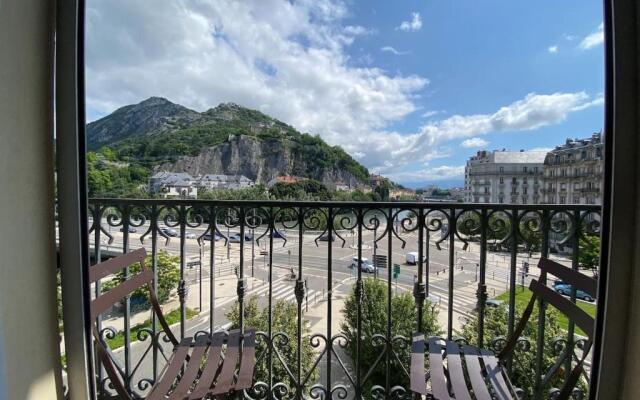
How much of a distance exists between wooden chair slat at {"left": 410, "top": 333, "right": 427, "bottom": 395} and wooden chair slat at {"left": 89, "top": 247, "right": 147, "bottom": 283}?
4.72ft

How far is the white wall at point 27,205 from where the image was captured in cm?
78

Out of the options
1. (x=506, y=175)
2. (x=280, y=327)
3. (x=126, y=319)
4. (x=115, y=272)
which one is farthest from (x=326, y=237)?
(x=280, y=327)

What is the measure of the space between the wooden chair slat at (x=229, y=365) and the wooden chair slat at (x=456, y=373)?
990mm

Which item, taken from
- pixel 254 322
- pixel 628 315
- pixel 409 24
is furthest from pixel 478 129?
pixel 628 315

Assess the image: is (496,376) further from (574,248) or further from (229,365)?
(229,365)

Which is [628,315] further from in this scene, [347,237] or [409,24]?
[409,24]

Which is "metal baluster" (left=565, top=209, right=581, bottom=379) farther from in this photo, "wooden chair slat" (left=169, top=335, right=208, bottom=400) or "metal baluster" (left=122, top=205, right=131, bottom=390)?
"metal baluster" (left=122, top=205, right=131, bottom=390)

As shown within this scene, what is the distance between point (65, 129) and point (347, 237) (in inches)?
53.7

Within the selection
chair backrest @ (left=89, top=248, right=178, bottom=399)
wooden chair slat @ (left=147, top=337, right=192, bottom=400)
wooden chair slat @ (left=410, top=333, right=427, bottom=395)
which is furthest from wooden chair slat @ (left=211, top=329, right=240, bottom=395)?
wooden chair slat @ (left=410, top=333, right=427, bottom=395)

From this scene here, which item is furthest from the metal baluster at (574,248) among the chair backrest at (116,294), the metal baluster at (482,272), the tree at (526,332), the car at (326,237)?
the chair backrest at (116,294)

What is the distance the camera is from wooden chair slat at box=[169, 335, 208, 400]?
1.21 metres

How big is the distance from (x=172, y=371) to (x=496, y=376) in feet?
5.09

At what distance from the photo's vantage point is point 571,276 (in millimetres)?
1301

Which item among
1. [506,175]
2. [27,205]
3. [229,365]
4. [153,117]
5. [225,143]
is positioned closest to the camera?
[27,205]
